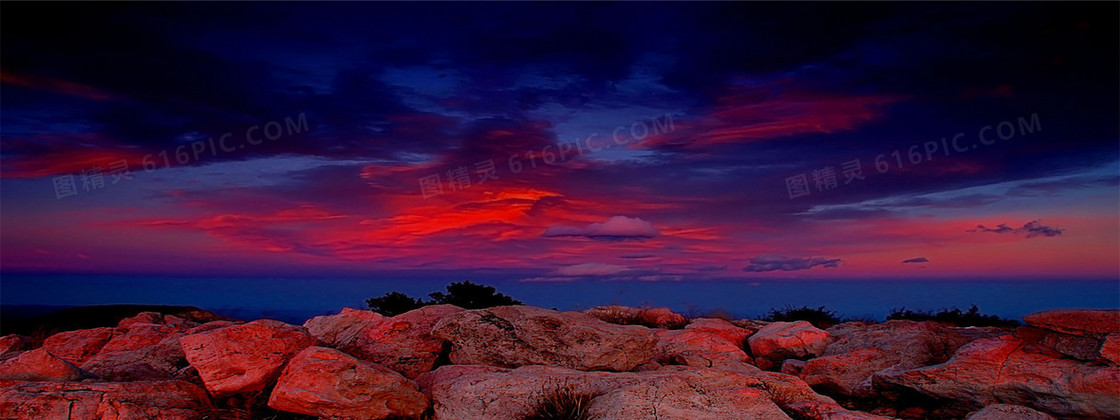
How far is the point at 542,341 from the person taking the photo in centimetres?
1292

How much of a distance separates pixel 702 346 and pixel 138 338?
11806mm

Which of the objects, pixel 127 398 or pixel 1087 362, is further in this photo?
pixel 1087 362

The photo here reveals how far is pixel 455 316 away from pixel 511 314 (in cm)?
103

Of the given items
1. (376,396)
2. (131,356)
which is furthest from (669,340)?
(131,356)

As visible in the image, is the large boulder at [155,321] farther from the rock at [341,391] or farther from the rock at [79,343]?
Result: the rock at [341,391]

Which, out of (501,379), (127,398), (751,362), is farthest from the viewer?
(751,362)

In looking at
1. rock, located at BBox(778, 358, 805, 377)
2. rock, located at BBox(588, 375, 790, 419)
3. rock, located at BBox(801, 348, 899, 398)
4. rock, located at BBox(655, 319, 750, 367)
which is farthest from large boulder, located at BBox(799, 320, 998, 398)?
rock, located at BBox(588, 375, 790, 419)

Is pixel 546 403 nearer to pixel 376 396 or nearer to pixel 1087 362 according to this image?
pixel 376 396

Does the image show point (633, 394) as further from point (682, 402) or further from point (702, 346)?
point (702, 346)

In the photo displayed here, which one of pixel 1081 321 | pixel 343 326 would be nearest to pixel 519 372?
pixel 343 326

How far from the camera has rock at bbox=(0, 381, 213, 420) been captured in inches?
376

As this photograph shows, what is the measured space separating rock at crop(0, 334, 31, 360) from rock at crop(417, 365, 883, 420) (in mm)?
9419

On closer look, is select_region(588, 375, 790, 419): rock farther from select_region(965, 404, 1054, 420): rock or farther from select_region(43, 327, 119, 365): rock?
select_region(43, 327, 119, 365): rock

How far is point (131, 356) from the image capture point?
12.6m
